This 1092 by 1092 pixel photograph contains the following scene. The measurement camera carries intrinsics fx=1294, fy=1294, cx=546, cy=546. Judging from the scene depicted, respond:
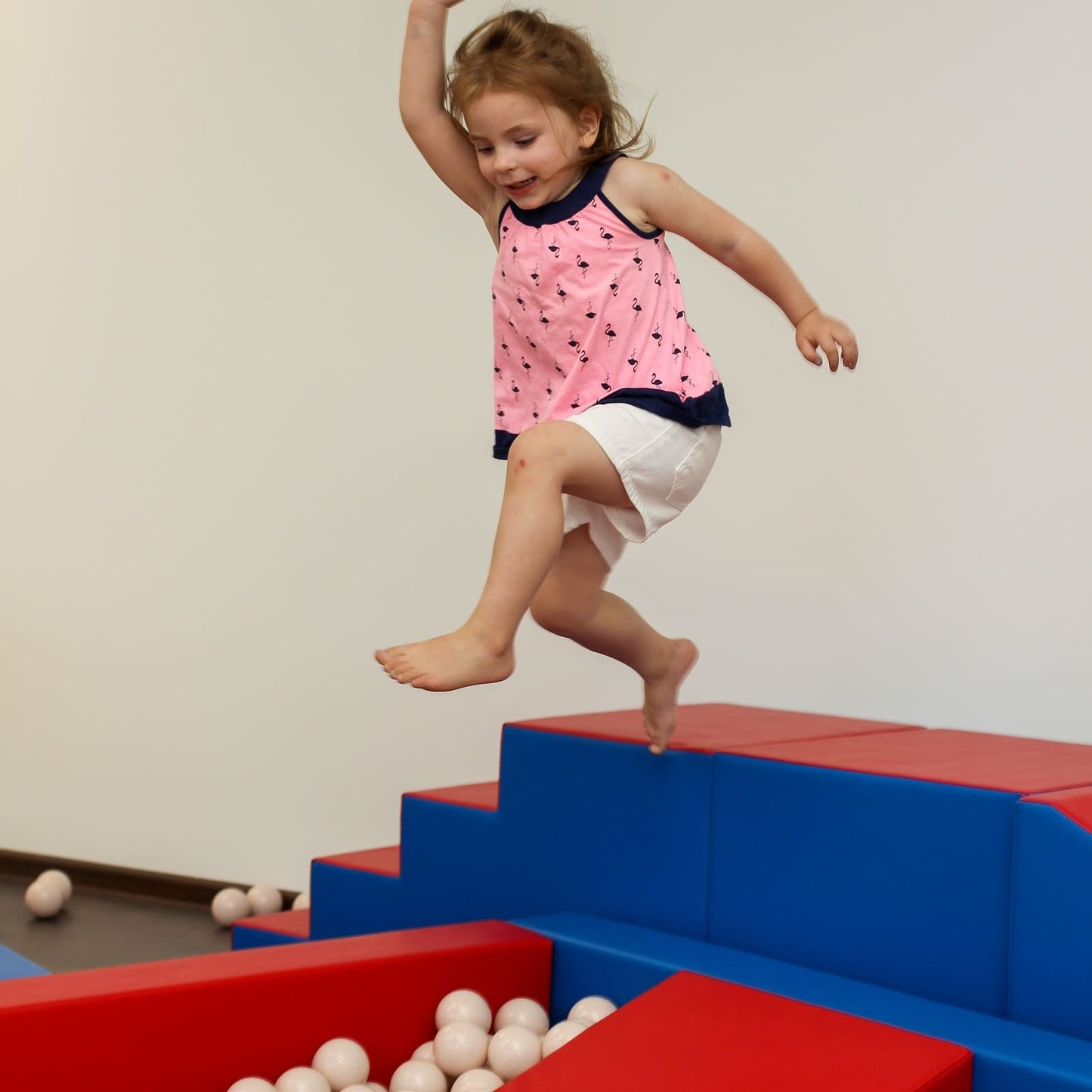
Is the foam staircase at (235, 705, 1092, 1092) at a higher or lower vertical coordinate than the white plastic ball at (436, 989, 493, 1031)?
higher

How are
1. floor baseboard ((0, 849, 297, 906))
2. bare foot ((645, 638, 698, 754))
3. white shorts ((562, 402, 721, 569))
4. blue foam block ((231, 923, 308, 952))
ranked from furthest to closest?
1. floor baseboard ((0, 849, 297, 906))
2. blue foam block ((231, 923, 308, 952))
3. bare foot ((645, 638, 698, 754))
4. white shorts ((562, 402, 721, 569))

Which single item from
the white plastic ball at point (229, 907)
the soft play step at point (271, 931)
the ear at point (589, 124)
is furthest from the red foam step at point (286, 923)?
the ear at point (589, 124)

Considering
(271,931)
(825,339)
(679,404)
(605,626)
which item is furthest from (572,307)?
(271,931)

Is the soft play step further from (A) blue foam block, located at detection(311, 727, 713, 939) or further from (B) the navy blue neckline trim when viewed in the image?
(B) the navy blue neckline trim

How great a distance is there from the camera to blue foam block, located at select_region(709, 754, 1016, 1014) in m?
1.33

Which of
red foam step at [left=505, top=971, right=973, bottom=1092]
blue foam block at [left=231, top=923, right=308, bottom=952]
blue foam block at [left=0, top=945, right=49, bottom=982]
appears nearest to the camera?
red foam step at [left=505, top=971, right=973, bottom=1092]

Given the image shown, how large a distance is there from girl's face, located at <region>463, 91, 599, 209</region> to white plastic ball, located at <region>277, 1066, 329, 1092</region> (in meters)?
0.97

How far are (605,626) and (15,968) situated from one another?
84 centimetres

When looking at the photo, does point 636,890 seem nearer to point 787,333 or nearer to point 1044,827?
point 1044,827

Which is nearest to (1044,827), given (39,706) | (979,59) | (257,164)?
(979,59)

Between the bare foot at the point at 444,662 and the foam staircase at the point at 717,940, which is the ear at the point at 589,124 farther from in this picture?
the foam staircase at the point at 717,940

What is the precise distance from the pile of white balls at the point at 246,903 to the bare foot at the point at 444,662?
147 centimetres

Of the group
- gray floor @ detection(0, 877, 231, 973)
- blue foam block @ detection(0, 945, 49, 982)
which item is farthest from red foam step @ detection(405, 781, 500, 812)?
gray floor @ detection(0, 877, 231, 973)

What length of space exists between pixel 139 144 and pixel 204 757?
4.74 ft
